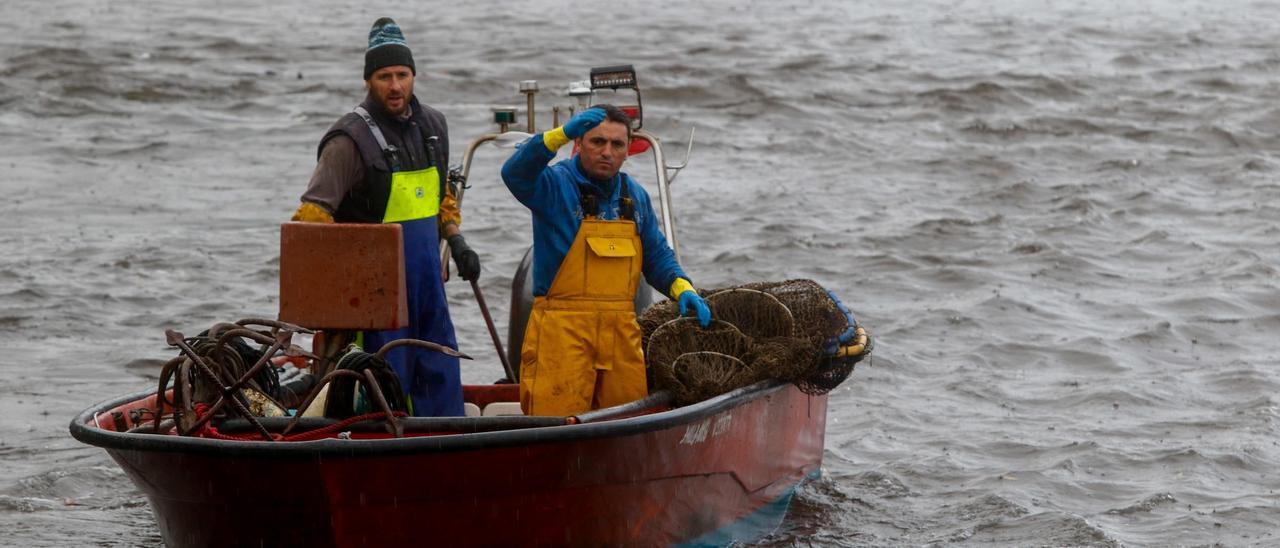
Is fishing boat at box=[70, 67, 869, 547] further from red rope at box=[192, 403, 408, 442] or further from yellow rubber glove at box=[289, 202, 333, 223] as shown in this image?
yellow rubber glove at box=[289, 202, 333, 223]

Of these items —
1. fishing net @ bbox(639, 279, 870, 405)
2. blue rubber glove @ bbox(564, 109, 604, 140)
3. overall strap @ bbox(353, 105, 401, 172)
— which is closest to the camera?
blue rubber glove @ bbox(564, 109, 604, 140)

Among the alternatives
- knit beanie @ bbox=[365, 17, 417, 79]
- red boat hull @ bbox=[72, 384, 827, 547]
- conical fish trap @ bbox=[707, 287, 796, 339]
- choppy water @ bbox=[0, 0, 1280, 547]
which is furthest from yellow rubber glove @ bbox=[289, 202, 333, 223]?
choppy water @ bbox=[0, 0, 1280, 547]

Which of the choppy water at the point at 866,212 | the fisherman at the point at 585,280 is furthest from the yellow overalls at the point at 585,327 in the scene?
the choppy water at the point at 866,212

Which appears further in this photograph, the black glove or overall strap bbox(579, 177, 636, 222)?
the black glove

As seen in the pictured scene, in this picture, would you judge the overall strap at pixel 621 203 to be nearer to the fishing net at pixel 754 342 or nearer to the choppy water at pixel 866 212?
the fishing net at pixel 754 342

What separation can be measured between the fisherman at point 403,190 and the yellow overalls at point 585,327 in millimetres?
376

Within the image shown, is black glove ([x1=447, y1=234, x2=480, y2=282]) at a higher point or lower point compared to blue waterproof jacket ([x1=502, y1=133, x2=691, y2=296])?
lower

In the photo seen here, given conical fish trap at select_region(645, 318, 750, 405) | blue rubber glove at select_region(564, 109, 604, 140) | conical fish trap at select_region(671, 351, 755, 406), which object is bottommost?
conical fish trap at select_region(671, 351, 755, 406)

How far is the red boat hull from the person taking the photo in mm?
5453

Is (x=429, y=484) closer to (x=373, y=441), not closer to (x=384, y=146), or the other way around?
(x=373, y=441)

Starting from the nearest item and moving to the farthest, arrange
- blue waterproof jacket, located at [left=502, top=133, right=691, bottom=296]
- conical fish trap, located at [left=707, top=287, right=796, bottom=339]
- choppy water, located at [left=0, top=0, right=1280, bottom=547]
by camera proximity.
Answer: blue waterproof jacket, located at [left=502, top=133, right=691, bottom=296] → conical fish trap, located at [left=707, top=287, right=796, bottom=339] → choppy water, located at [left=0, top=0, right=1280, bottom=547]

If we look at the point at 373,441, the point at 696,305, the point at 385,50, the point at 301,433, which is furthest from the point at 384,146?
the point at 373,441

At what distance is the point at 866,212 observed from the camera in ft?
49.9

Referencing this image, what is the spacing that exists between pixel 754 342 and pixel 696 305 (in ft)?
1.23
